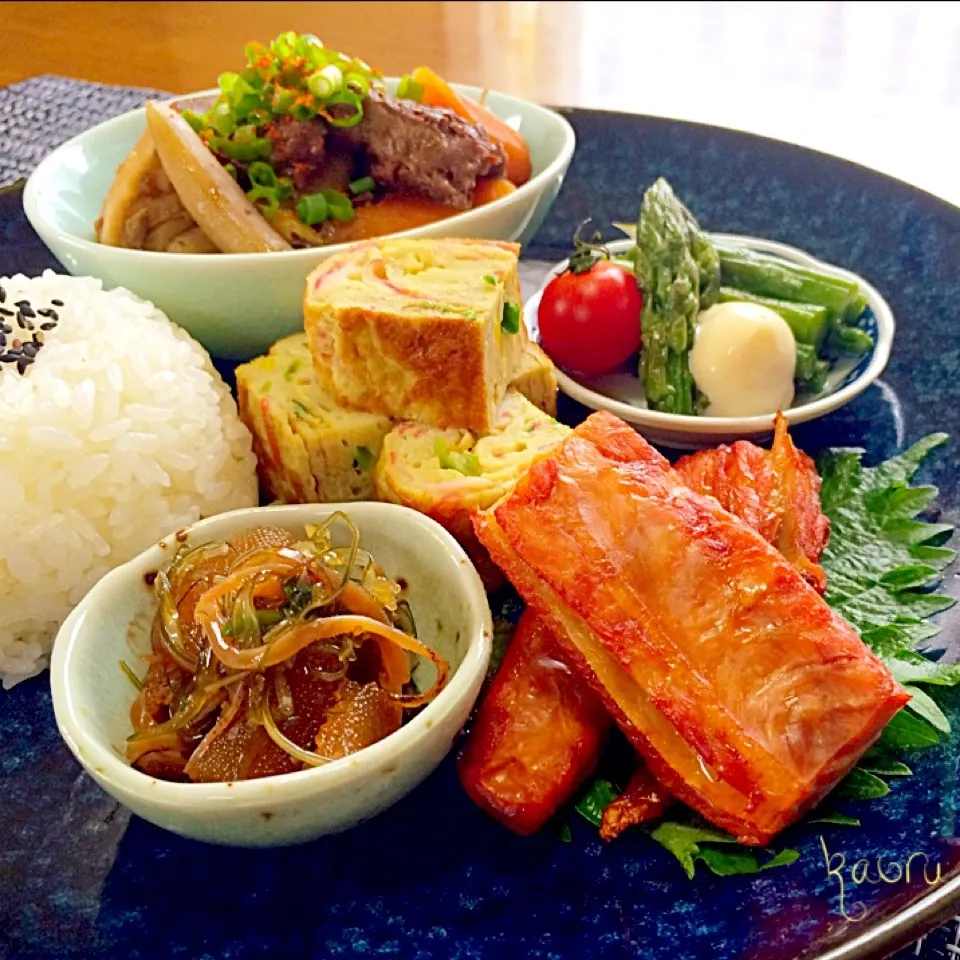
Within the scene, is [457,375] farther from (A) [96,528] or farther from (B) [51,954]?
(B) [51,954]

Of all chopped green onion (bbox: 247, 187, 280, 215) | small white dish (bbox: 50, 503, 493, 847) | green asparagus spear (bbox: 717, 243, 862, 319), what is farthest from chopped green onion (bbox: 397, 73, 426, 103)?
small white dish (bbox: 50, 503, 493, 847)

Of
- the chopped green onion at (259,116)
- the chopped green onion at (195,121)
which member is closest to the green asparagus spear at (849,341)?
the chopped green onion at (259,116)

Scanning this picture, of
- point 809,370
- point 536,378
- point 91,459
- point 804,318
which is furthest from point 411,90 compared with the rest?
point 91,459

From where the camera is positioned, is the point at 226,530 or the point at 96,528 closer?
the point at 226,530

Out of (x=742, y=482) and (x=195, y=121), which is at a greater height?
(x=195, y=121)

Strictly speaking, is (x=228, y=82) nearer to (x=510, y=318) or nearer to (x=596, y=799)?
(x=510, y=318)

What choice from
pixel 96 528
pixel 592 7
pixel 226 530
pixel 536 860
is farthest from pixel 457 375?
pixel 592 7
